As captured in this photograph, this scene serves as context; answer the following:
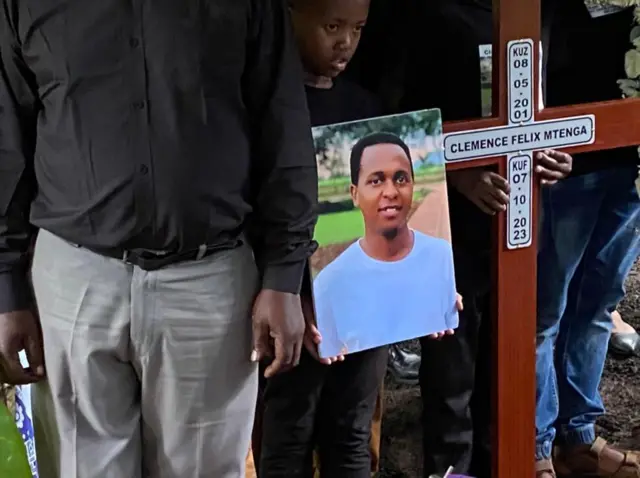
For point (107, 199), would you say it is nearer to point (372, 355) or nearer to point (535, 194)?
point (372, 355)

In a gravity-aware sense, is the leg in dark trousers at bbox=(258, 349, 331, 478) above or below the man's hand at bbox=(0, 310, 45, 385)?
below

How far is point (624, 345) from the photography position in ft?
7.71

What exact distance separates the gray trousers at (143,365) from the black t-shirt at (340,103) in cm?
26

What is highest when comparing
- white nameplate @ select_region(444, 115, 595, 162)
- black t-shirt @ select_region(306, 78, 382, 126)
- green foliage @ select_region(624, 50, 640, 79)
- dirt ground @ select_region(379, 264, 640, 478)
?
green foliage @ select_region(624, 50, 640, 79)

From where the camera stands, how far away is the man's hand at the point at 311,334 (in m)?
1.31

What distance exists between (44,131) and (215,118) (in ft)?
0.61

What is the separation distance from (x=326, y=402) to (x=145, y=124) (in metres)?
0.59

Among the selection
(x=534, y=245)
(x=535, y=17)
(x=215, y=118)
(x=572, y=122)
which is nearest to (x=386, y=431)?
(x=534, y=245)

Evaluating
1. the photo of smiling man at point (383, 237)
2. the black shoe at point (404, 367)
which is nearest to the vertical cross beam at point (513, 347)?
the photo of smiling man at point (383, 237)

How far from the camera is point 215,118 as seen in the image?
1.06m

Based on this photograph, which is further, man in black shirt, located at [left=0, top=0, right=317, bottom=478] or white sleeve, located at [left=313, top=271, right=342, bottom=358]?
white sleeve, located at [left=313, top=271, right=342, bottom=358]

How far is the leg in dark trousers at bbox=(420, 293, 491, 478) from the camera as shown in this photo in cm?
155

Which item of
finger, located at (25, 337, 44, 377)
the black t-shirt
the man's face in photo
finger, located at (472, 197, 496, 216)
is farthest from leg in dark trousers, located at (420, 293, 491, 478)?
finger, located at (25, 337, 44, 377)

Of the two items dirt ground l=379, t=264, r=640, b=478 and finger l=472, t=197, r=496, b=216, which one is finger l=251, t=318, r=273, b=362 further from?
dirt ground l=379, t=264, r=640, b=478
